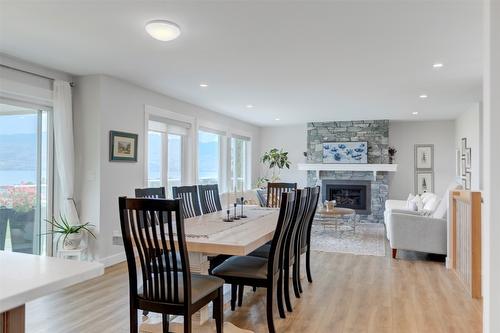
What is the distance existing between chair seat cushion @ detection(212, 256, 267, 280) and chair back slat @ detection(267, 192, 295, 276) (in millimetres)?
92

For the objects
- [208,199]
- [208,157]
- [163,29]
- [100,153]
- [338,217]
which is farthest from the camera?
[208,157]

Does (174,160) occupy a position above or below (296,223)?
above

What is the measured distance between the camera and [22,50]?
12.0 ft

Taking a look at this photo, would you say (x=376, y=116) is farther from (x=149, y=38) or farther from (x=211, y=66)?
(x=149, y=38)

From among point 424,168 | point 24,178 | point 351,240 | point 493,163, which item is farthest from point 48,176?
point 424,168

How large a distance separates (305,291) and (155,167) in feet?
10.7

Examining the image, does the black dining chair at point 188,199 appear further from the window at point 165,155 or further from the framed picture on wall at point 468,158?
the framed picture on wall at point 468,158

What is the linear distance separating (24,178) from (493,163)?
453cm

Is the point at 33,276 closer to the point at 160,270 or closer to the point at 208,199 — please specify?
the point at 160,270

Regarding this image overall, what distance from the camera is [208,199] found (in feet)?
14.5

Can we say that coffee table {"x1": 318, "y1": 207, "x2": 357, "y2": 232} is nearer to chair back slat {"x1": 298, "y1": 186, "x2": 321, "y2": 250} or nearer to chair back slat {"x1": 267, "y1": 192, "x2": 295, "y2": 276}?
chair back slat {"x1": 298, "y1": 186, "x2": 321, "y2": 250}

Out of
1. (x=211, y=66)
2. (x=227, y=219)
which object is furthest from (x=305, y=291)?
(x=211, y=66)

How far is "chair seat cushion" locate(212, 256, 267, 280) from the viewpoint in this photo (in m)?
2.72

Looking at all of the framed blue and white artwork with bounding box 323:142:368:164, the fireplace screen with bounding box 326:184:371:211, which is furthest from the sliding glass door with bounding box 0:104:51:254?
Answer: the fireplace screen with bounding box 326:184:371:211
